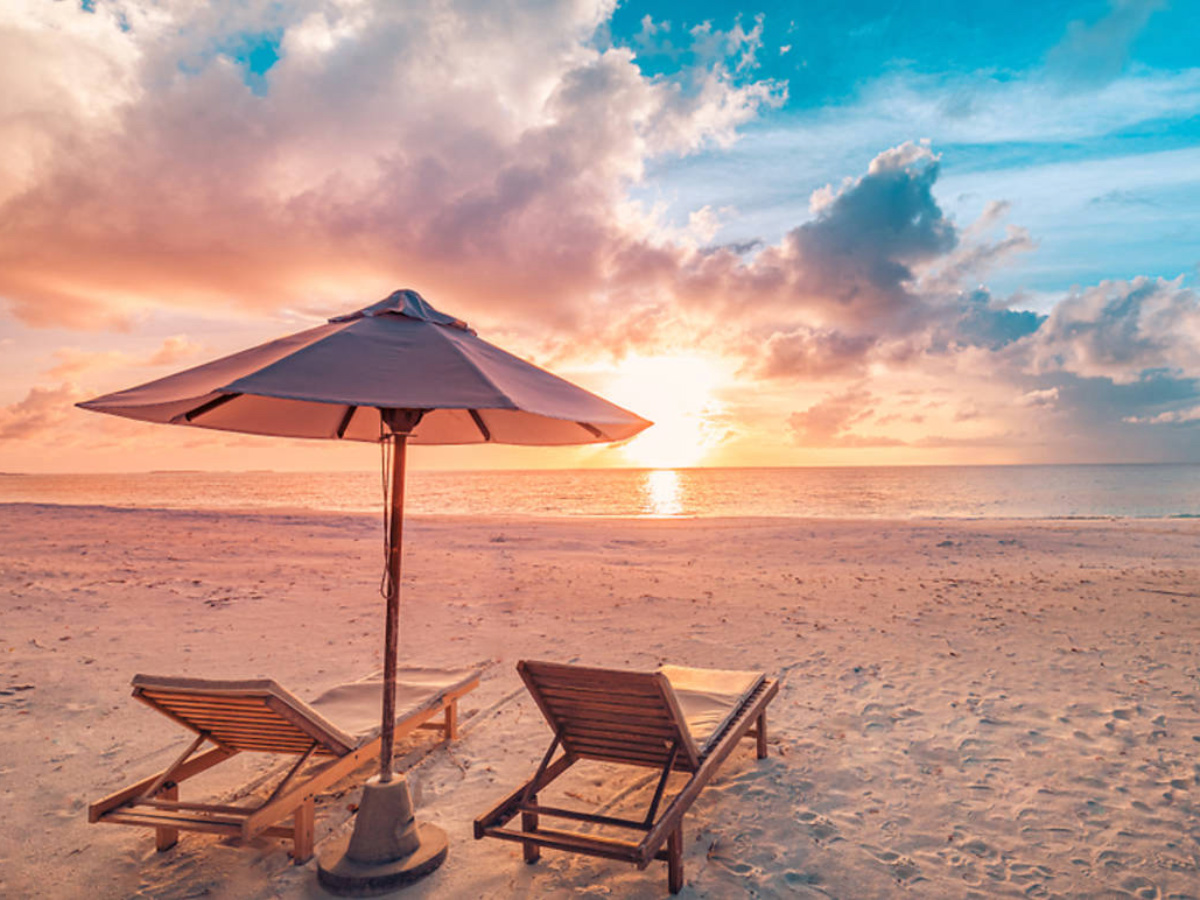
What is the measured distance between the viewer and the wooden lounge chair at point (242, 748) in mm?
3723

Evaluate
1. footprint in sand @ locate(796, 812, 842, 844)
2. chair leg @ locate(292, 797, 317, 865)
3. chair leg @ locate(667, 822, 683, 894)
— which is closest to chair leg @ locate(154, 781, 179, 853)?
chair leg @ locate(292, 797, 317, 865)

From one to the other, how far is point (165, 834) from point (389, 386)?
10.1 feet

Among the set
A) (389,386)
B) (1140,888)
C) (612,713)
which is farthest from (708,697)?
(389,386)

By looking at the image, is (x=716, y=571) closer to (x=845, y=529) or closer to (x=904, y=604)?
(x=904, y=604)

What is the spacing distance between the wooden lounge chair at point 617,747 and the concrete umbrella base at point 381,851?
43 centimetres

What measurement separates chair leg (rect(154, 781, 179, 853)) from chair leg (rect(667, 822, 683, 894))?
2.74 metres

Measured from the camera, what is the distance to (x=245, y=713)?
12.9ft

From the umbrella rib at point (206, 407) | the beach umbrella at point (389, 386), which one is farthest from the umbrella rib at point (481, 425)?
the umbrella rib at point (206, 407)

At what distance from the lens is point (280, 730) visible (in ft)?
13.3

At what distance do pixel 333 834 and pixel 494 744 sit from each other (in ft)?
4.98

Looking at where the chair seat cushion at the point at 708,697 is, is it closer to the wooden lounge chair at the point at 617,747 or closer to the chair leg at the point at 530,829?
the wooden lounge chair at the point at 617,747

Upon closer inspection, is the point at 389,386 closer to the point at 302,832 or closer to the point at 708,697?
the point at 302,832

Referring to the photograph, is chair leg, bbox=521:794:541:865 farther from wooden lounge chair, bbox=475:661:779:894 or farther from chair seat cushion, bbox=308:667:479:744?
chair seat cushion, bbox=308:667:479:744

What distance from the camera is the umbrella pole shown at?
3.83m
